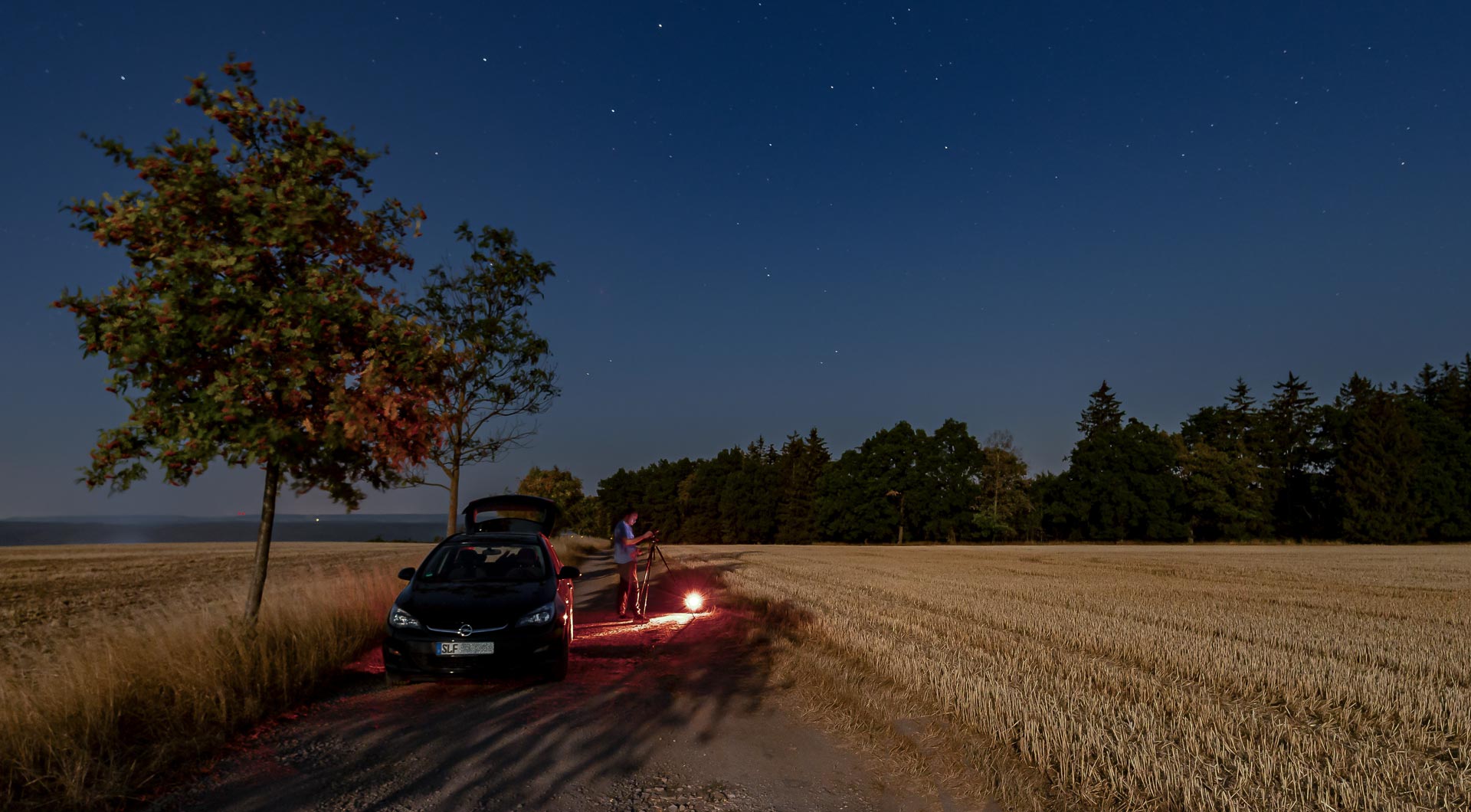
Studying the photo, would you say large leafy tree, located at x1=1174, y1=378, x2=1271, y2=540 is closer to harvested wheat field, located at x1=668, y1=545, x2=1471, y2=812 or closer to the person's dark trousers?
harvested wheat field, located at x1=668, y1=545, x2=1471, y2=812

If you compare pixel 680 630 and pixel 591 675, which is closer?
pixel 591 675

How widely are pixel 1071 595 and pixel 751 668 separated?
11.0m

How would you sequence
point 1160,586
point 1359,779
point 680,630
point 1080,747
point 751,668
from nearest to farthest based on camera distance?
point 1359,779 → point 1080,747 → point 751,668 → point 680,630 → point 1160,586

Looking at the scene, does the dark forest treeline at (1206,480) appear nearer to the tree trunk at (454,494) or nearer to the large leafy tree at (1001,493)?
the large leafy tree at (1001,493)

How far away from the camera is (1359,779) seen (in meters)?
4.49

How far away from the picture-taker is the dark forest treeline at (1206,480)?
6012 cm

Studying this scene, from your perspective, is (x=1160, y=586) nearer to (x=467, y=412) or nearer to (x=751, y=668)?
(x=751, y=668)

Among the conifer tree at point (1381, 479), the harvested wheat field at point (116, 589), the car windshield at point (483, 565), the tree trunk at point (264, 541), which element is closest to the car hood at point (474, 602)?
the car windshield at point (483, 565)

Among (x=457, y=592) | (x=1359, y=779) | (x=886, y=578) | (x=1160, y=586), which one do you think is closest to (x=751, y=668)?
(x=457, y=592)

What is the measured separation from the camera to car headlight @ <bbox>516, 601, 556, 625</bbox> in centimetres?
727

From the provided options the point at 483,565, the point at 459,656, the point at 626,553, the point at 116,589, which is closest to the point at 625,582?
the point at 626,553

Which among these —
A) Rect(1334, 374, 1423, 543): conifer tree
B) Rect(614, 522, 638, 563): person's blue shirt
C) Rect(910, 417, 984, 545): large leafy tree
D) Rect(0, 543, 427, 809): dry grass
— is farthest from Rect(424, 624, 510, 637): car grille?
Rect(1334, 374, 1423, 543): conifer tree

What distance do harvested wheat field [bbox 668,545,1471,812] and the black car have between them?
2836mm

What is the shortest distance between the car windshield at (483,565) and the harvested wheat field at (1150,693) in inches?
133
